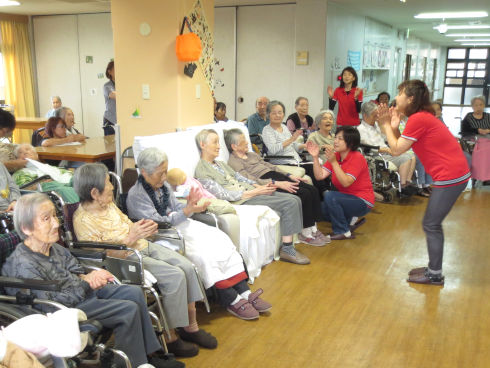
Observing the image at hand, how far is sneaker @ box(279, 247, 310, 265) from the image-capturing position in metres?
3.93

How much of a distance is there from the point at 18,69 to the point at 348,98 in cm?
636

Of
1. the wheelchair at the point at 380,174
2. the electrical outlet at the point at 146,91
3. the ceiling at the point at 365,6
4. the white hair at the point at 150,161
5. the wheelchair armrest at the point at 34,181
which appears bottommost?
the wheelchair at the point at 380,174

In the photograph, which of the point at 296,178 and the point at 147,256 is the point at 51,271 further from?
the point at 296,178

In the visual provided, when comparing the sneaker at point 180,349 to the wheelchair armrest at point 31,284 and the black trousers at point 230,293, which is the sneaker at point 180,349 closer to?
the black trousers at point 230,293

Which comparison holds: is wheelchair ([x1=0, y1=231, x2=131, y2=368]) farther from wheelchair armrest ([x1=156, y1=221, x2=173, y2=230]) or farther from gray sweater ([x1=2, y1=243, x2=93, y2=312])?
wheelchair armrest ([x1=156, y1=221, x2=173, y2=230])

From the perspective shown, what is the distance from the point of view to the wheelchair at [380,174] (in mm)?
5723

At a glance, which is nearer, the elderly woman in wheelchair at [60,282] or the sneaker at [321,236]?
the elderly woman in wheelchair at [60,282]

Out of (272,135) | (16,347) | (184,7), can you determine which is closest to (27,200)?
(16,347)

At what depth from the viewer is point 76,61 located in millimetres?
9188

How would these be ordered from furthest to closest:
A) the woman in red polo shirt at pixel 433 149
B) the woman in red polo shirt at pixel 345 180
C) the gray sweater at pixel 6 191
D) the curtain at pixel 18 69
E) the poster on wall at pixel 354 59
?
the curtain at pixel 18 69 → the poster on wall at pixel 354 59 → the woman in red polo shirt at pixel 345 180 → the woman in red polo shirt at pixel 433 149 → the gray sweater at pixel 6 191

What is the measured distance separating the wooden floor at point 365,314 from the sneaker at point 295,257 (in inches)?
2.1

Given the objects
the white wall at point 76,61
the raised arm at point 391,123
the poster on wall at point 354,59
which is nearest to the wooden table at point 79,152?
the raised arm at point 391,123

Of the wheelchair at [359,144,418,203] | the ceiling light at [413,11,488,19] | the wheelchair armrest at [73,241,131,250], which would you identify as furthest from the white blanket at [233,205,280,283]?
the ceiling light at [413,11,488,19]

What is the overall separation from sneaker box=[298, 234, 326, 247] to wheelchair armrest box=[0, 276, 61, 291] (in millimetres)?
2765
